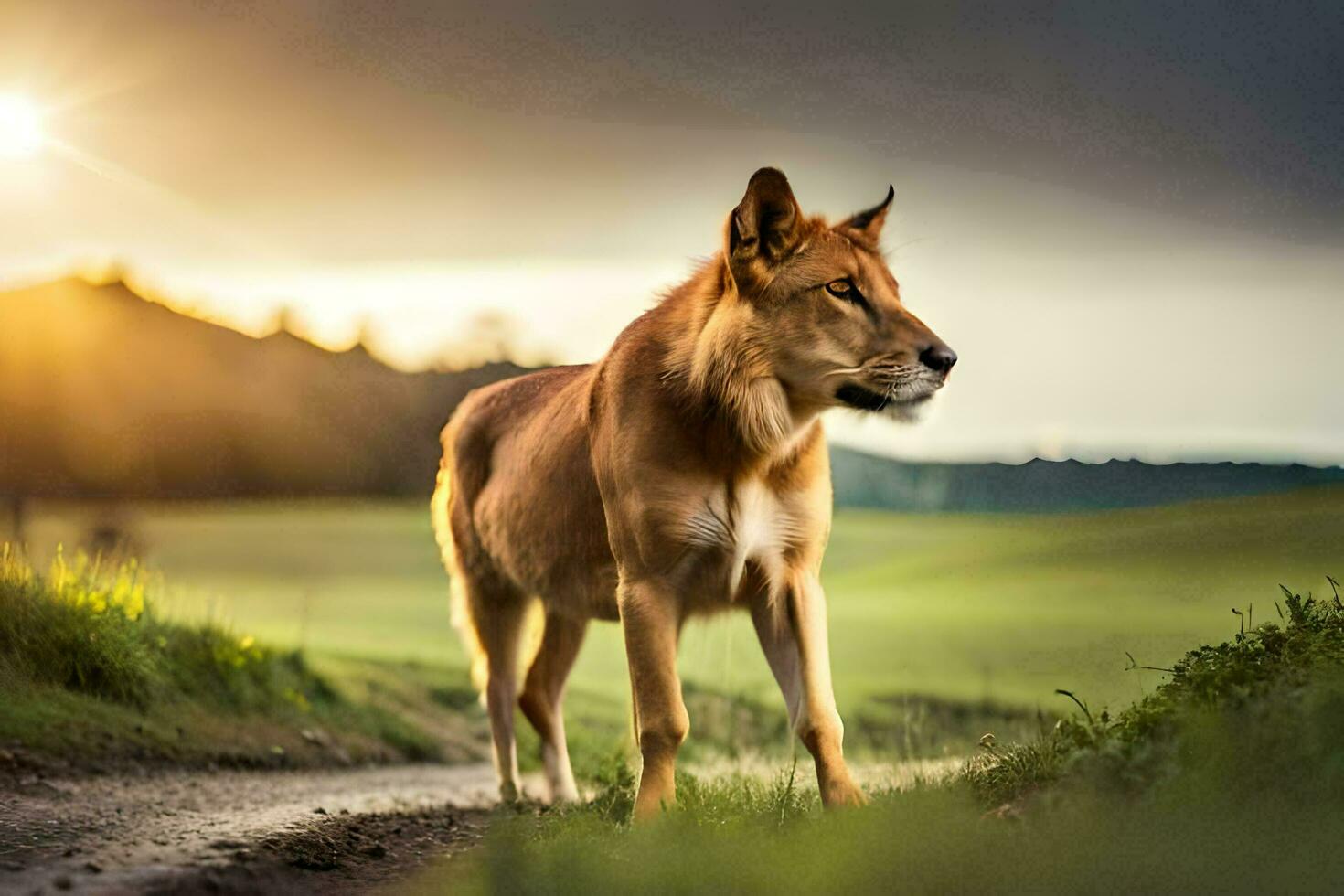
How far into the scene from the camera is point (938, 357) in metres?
6.90

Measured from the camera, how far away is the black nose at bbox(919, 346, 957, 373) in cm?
689

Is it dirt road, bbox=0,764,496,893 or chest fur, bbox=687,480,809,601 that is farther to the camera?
chest fur, bbox=687,480,809,601

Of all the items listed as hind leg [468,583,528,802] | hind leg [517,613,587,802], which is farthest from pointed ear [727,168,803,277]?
hind leg [468,583,528,802]

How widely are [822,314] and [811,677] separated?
1.88 metres

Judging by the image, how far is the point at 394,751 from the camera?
15.1 meters

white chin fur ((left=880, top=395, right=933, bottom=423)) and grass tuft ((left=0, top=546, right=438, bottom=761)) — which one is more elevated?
white chin fur ((left=880, top=395, right=933, bottom=423))

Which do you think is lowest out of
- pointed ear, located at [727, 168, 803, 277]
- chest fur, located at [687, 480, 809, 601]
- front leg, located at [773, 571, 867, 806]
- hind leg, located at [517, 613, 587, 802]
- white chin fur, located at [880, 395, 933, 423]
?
hind leg, located at [517, 613, 587, 802]

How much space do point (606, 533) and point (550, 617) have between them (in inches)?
85.0

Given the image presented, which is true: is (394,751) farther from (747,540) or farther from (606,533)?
(747,540)

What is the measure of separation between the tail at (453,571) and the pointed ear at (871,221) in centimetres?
439

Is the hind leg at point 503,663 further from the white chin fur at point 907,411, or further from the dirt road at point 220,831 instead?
the white chin fur at point 907,411

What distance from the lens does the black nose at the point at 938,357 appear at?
22.6 ft

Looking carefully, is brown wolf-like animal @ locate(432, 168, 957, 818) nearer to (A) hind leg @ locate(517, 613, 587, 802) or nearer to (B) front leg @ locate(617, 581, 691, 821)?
(B) front leg @ locate(617, 581, 691, 821)

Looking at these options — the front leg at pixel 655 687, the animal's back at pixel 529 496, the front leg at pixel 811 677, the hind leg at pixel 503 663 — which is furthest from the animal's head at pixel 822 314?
the hind leg at pixel 503 663
